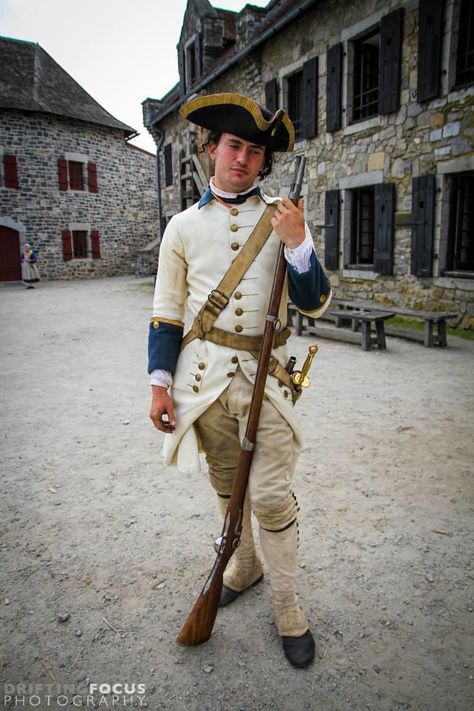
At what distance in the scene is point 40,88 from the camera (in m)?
22.2

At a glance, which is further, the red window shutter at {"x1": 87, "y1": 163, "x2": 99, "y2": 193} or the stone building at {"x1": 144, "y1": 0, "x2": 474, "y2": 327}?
the red window shutter at {"x1": 87, "y1": 163, "x2": 99, "y2": 193}

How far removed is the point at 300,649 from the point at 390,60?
1010 centimetres

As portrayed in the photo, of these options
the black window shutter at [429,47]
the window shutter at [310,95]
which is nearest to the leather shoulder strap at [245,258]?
the black window shutter at [429,47]

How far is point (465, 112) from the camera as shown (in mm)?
7996

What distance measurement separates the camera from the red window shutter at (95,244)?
23891 mm

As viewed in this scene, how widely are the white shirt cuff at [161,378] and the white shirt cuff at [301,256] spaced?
74cm

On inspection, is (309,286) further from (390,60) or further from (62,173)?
(62,173)

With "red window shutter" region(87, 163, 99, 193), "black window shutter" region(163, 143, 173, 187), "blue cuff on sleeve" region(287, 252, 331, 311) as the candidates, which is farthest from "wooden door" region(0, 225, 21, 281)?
"blue cuff on sleeve" region(287, 252, 331, 311)

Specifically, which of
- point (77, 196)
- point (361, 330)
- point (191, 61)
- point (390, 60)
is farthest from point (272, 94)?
point (77, 196)

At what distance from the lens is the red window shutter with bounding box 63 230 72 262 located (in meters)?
22.7

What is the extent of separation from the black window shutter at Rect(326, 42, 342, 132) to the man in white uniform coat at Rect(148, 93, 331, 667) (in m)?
9.46

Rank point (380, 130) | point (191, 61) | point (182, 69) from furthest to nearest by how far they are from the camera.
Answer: point (182, 69) → point (191, 61) → point (380, 130)

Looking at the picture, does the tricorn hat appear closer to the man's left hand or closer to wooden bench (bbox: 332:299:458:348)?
the man's left hand

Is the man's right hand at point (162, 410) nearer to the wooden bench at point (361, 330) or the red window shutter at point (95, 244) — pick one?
the wooden bench at point (361, 330)
